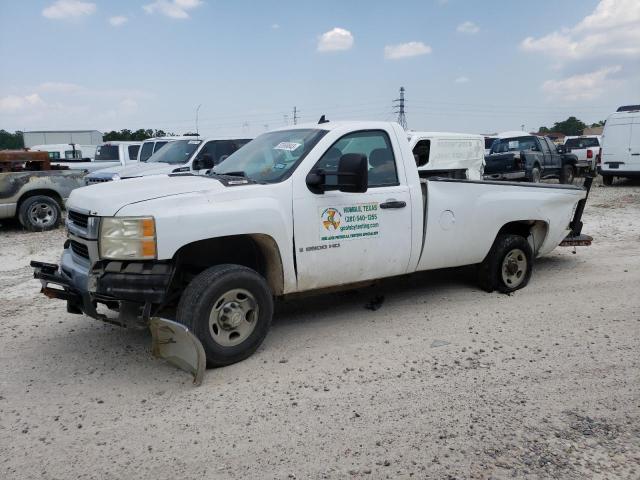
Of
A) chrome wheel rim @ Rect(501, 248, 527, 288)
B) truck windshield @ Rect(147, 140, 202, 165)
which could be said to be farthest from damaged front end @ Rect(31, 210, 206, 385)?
truck windshield @ Rect(147, 140, 202, 165)

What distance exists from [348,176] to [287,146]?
83 centimetres

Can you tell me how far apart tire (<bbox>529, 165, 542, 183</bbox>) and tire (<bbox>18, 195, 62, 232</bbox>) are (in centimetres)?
1233

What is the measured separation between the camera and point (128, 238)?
153 inches

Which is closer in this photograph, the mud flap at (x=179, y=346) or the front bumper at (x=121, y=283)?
the mud flap at (x=179, y=346)

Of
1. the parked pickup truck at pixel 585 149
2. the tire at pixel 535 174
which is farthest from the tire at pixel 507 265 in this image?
the parked pickup truck at pixel 585 149

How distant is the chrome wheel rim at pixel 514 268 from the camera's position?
6.25 metres

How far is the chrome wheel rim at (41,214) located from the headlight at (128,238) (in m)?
8.25

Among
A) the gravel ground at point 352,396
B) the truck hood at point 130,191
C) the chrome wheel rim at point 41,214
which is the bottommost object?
the gravel ground at point 352,396

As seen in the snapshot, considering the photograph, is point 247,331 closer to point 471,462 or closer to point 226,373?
point 226,373

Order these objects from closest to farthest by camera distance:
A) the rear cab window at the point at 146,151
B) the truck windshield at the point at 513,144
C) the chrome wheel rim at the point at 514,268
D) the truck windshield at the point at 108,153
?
the chrome wheel rim at the point at 514,268, the rear cab window at the point at 146,151, the truck windshield at the point at 108,153, the truck windshield at the point at 513,144

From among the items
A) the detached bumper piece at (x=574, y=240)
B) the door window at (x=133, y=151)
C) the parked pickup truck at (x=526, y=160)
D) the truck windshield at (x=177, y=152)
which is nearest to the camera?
the detached bumper piece at (x=574, y=240)

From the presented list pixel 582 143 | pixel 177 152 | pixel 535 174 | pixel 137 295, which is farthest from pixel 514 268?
pixel 582 143

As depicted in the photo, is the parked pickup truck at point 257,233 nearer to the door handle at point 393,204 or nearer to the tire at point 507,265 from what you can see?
the door handle at point 393,204

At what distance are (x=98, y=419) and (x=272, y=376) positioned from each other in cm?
120
